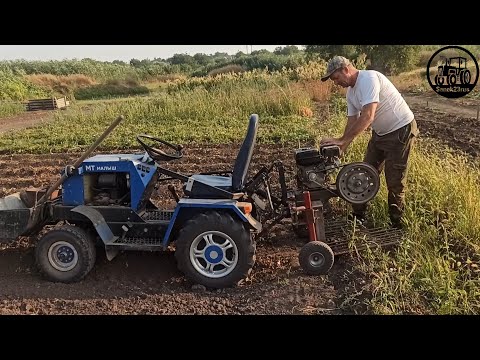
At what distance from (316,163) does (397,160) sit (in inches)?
40.8

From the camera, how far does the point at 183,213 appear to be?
177 inches

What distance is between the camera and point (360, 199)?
4828 millimetres

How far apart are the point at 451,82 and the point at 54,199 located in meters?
6.82

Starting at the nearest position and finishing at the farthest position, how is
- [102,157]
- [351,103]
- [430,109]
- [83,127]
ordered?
[102,157], [351,103], [83,127], [430,109]

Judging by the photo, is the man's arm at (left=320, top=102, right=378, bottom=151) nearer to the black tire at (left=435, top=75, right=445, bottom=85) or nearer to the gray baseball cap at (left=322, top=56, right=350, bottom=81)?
the gray baseball cap at (left=322, top=56, right=350, bottom=81)

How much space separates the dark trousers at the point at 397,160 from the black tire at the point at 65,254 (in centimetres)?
307

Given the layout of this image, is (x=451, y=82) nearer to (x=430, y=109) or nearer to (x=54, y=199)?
(x=54, y=199)

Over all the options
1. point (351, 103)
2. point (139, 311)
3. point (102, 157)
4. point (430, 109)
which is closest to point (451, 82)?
point (351, 103)

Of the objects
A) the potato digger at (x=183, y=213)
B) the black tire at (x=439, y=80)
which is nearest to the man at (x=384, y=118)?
the potato digger at (x=183, y=213)

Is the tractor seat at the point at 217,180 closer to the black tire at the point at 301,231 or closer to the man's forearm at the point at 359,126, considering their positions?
the black tire at the point at 301,231

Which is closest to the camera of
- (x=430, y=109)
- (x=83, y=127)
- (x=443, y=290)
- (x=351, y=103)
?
(x=443, y=290)

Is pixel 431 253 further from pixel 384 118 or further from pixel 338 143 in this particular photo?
pixel 384 118

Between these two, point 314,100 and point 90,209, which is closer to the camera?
point 90,209

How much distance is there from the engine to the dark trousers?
0.85 m
